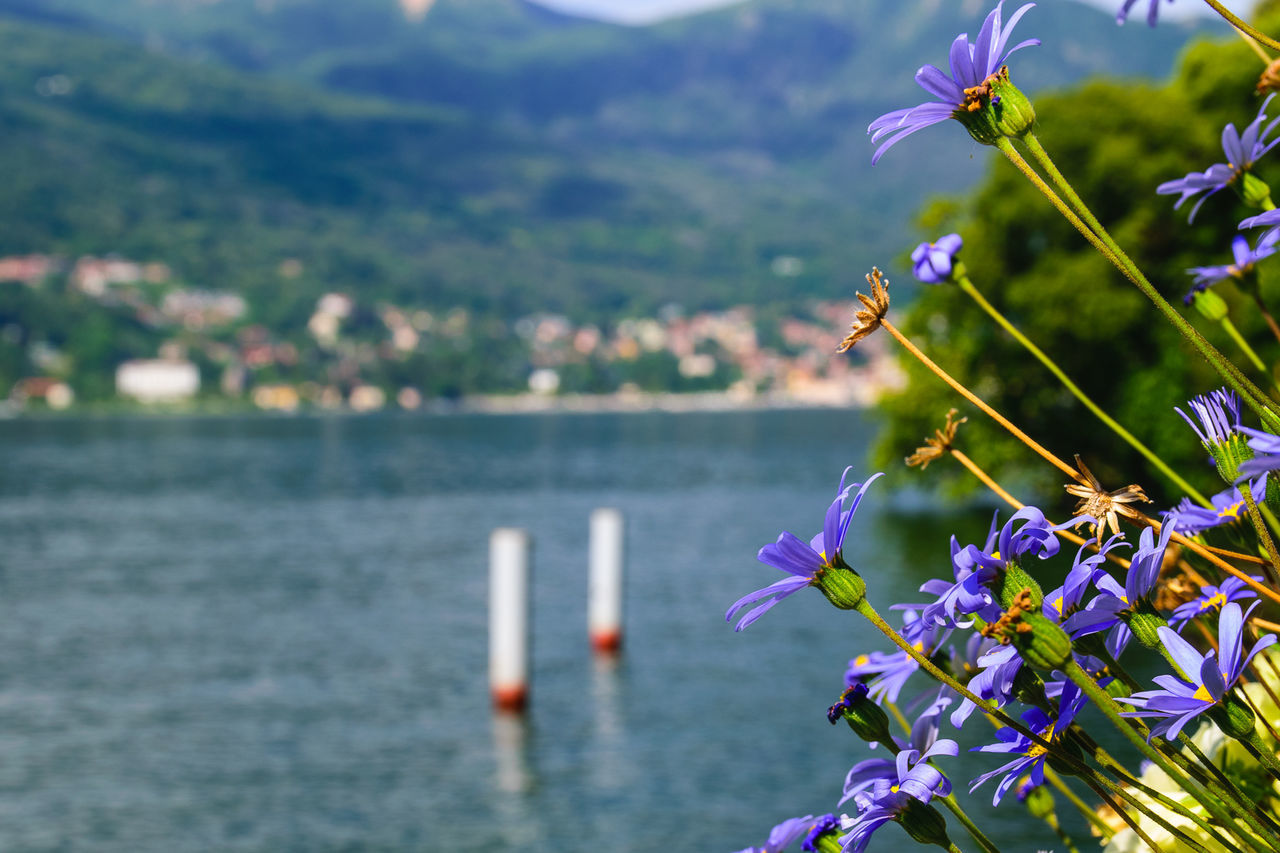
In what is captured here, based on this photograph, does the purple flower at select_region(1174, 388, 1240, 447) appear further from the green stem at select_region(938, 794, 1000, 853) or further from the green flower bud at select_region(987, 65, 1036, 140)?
the green stem at select_region(938, 794, 1000, 853)

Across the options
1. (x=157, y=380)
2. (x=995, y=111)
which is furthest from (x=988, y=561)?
(x=157, y=380)

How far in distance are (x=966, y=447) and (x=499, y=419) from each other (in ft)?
392

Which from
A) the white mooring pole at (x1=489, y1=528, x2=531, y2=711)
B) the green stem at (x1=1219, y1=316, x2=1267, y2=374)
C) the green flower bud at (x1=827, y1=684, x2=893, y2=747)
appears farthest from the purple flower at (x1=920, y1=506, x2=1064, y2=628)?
the white mooring pole at (x1=489, y1=528, x2=531, y2=711)

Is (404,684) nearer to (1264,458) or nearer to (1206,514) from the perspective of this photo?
(1206,514)

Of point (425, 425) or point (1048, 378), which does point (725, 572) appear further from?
point (425, 425)

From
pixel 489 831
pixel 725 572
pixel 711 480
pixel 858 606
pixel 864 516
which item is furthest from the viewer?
pixel 711 480

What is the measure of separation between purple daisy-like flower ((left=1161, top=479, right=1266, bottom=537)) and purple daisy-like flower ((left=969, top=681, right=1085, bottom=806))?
0.50 feet

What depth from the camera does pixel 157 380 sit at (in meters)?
152

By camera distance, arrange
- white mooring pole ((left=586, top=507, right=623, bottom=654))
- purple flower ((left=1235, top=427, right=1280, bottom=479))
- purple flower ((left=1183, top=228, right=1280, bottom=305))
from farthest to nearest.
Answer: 1. white mooring pole ((left=586, top=507, right=623, bottom=654))
2. purple flower ((left=1183, top=228, right=1280, bottom=305))
3. purple flower ((left=1235, top=427, right=1280, bottom=479))

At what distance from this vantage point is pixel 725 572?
32375 mm

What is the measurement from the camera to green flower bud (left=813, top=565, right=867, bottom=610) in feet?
3.89

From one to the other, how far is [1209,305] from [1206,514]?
2.06 feet

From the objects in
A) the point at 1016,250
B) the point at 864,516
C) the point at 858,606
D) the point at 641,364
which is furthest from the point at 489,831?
the point at 641,364

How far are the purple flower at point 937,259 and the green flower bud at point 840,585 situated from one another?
492 mm
